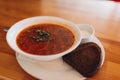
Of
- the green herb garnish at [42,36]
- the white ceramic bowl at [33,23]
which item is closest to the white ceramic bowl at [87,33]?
the white ceramic bowl at [33,23]

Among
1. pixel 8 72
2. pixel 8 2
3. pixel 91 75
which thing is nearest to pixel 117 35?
pixel 91 75

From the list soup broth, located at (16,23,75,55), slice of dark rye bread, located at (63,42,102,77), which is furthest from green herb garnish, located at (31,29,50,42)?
slice of dark rye bread, located at (63,42,102,77)

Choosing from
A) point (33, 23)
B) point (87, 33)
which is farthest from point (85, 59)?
point (33, 23)

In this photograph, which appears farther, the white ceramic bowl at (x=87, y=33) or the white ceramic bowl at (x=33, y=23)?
the white ceramic bowl at (x=87, y=33)

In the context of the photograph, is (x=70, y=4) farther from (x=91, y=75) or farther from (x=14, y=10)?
(x=91, y=75)

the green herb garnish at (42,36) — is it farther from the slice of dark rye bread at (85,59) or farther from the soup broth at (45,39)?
the slice of dark rye bread at (85,59)
